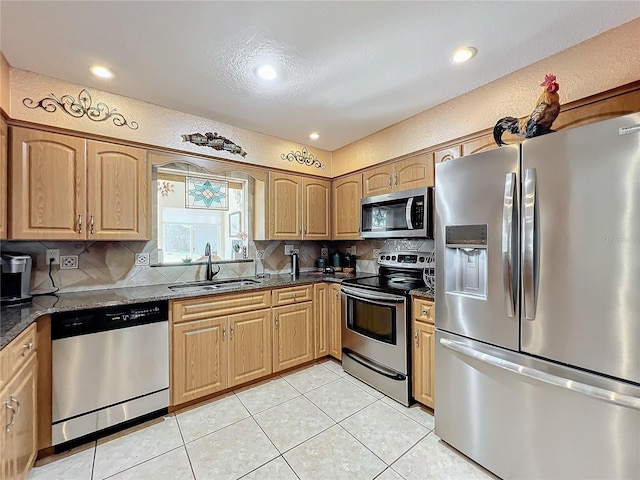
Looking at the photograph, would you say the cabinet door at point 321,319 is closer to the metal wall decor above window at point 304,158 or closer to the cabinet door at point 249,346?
the cabinet door at point 249,346

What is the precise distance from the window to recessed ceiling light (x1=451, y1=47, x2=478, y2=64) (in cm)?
229

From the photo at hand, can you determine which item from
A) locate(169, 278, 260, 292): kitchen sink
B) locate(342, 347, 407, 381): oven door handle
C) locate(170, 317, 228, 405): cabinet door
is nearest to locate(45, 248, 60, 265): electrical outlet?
locate(169, 278, 260, 292): kitchen sink

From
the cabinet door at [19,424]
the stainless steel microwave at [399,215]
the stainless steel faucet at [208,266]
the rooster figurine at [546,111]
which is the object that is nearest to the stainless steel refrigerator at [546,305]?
the rooster figurine at [546,111]

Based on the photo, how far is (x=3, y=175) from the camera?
1.77 metres

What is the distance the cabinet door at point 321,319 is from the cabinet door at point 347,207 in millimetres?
690

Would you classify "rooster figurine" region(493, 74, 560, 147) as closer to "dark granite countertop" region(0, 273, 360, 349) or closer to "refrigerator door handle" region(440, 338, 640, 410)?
"refrigerator door handle" region(440, 338, 640, 410)

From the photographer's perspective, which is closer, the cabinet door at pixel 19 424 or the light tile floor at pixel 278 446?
the cabinet door at pixel 19 424

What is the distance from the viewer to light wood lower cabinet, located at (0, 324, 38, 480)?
4.07ft

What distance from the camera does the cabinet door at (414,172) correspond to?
2504 mm

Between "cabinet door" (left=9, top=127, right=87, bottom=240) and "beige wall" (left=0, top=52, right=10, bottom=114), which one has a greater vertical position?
"beige wall" (left=0, top=52, right=10, bottom=114)

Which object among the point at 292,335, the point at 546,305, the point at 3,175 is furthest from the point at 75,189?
the point at 546,305

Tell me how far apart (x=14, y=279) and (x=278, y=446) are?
2.02 m

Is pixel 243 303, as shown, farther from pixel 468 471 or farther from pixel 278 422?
pixel 468 471

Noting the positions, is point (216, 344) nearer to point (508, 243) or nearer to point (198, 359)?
point (198, 359)
